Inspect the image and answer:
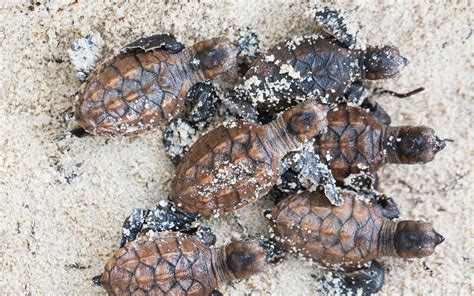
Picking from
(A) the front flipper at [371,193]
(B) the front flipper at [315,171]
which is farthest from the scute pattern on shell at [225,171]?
(A) the front flipper at [371,193]

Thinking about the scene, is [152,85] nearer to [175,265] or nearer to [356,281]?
[175,265]

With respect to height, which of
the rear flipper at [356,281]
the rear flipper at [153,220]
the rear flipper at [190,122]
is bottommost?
the rear flipper at [356,281]

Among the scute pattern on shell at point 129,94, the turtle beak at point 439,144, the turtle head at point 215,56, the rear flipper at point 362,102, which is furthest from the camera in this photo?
the rear flipper at point 362,102

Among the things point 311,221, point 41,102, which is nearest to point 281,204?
point 311,221

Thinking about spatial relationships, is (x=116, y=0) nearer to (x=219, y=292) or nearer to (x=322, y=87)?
(x=322, y=87)

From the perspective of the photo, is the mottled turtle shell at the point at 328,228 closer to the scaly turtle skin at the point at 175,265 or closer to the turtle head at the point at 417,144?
the scaly turtle skin at the point at 175,265

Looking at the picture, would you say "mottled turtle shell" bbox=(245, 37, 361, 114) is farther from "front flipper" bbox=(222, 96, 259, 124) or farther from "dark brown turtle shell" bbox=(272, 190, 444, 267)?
"dark brown turtle shell" bbox=(272, 190, 444, 267)
